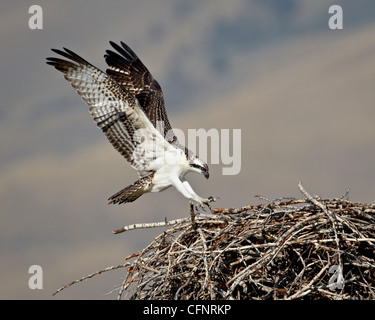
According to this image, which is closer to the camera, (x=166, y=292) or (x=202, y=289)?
(x=202, y=289)

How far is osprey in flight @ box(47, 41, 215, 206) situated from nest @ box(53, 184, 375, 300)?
137 centimetres

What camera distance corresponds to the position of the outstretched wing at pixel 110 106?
844cm

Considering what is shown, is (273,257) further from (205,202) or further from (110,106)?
(110,106)

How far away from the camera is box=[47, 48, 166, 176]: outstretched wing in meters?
8.44

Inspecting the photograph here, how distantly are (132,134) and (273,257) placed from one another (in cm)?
330

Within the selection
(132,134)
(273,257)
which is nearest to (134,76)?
(132,134)

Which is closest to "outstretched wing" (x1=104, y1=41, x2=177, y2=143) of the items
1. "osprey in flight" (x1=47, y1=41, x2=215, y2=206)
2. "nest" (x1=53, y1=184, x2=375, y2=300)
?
"osprey in flight" (x1=47, y1=41, x2=215, y2=206)

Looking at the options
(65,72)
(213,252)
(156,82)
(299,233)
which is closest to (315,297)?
(299,233)

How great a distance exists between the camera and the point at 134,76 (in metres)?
10.8

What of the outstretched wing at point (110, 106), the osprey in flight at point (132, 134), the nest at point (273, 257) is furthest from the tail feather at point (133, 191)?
the nest at point (273, 257)

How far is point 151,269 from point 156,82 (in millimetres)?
4520

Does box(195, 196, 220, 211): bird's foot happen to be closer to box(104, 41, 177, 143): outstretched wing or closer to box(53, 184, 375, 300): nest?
box(53, 184, 375, 300): nest

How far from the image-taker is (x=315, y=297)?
6.38 metres
